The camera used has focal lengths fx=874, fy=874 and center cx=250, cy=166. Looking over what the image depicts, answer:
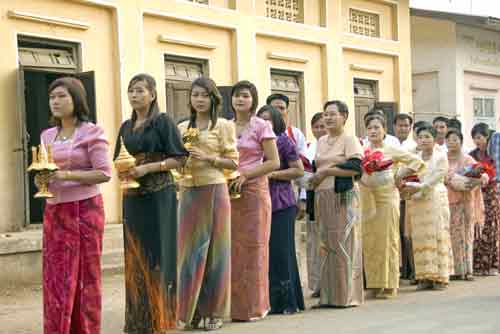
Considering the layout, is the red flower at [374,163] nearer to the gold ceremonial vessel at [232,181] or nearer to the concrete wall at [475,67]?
the gold ceremonial vessel at [232,181]

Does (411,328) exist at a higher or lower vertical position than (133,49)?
lower

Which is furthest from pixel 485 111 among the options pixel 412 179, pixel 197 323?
pixel 197 323

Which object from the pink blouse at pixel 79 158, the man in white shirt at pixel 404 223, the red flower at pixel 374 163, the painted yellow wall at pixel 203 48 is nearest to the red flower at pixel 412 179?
the man in white shirt at pixel 404 223

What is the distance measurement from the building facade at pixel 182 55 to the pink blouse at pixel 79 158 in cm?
537

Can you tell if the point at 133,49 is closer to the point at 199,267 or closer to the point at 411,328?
Answer: the point at 199,267

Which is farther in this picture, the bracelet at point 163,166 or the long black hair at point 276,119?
the long black hair at point 276,119

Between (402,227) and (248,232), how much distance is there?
10.3 ft

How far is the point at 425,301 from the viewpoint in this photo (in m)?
8.15

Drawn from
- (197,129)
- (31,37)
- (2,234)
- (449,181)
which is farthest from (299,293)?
(31,37)

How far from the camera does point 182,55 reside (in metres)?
13.3

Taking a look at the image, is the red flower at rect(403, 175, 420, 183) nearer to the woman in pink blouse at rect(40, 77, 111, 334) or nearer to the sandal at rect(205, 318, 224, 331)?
the sandal at rect(205, 318, 224, 331)

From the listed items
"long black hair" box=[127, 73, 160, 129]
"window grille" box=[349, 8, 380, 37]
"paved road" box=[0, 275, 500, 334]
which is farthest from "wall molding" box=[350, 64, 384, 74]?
"long black hair" box=[127, 73, 160, 129]

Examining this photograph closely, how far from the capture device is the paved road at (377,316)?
648 centimetres

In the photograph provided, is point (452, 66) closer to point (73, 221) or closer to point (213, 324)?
point (213, 324)
